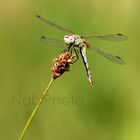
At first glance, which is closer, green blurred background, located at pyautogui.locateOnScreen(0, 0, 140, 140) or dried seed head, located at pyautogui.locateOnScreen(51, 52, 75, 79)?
dried seed head, located at pyautogui.locateOnScreen(51, 52, 75, 79)

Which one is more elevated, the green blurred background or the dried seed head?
the green blurred background

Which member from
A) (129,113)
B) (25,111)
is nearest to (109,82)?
(129,113)

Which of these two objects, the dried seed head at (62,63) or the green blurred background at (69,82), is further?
the green blurred background at (69,82)

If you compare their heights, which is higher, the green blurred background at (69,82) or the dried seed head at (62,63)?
the green blurred background at (69,82)

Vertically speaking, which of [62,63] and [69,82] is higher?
[69,82]
